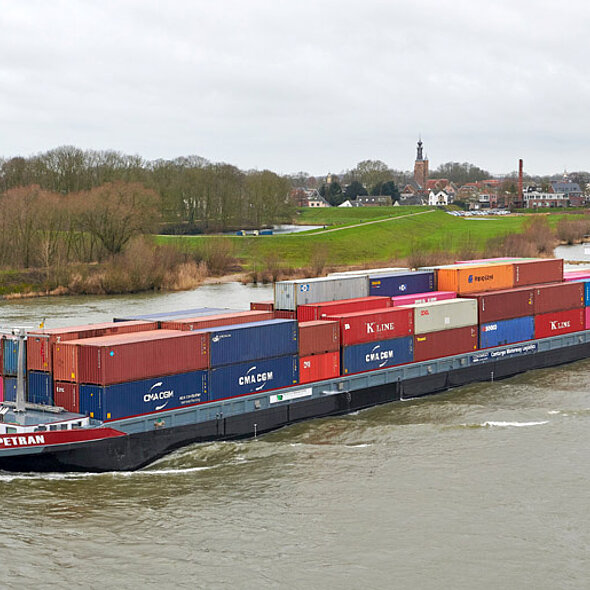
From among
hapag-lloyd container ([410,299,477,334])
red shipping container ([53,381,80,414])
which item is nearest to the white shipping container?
hapag-lloyd container ([410,299,477,334])

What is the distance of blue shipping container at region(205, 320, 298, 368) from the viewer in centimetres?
3011

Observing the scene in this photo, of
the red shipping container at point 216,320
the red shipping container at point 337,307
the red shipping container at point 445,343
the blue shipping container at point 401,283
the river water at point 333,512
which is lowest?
the river water at point 333,512

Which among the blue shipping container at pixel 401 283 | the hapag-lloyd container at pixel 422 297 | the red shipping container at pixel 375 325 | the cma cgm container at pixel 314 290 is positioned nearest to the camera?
the red shipping container at pixel 375 325

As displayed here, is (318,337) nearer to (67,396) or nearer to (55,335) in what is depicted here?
(55,335)

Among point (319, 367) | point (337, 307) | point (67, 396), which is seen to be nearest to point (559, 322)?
point (337, 307)

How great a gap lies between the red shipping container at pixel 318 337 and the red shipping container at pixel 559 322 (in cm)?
1493

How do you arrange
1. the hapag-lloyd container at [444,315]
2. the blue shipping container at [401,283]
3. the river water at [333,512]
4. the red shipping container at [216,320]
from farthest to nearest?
the blue shipping container at [401,283] < the hapag-lloyd container at [444,315] < the red shipping container at [216,320] < the river water at [333,512]

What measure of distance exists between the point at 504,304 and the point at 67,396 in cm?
2318

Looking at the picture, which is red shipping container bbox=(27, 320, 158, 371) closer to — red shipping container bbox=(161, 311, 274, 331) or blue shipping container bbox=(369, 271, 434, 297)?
red shipping container bbox=(161, 311, 274, 331)

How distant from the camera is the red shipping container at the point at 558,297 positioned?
145 feet

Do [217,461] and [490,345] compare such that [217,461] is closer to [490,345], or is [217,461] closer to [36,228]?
[490,345]

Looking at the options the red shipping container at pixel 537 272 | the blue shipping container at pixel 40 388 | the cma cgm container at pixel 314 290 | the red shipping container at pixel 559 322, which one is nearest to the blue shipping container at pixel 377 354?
the cma cgm container at pixel 314 290

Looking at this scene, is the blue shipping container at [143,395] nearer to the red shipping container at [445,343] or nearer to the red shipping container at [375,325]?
the red shipping container at [375,325]

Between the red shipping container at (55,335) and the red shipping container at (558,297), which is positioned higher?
the red shipping container at (558,297)
